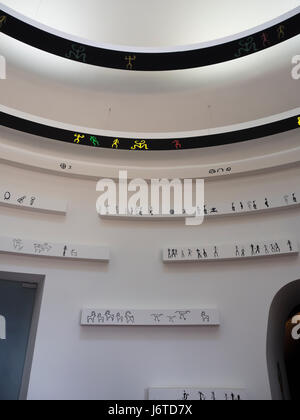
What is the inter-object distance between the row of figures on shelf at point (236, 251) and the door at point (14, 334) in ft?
7.77

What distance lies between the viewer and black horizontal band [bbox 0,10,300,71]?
3975 mm

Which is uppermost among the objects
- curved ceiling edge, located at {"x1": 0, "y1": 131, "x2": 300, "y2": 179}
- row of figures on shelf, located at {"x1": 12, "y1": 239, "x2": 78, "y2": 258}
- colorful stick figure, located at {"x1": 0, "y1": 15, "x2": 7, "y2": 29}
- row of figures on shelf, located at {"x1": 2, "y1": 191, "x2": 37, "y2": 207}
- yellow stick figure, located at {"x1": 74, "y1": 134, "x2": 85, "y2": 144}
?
colorful stick figure, located at {"x1": 0, "y1": 15, "x2": 7, "y2": 29}

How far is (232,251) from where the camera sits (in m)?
4.45

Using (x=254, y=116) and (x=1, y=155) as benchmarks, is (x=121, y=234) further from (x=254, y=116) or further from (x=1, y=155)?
(x=254, y=116)

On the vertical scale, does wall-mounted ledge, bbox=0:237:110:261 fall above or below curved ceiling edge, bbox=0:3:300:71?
below

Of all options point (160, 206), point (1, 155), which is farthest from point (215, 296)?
point (1, 155)

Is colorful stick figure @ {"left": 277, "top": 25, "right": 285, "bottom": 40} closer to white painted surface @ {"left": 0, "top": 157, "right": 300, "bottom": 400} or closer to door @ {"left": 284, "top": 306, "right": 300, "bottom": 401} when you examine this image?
white painted surface @ {"left": 0, "top": 157, "right": 300, "bottom": 400}

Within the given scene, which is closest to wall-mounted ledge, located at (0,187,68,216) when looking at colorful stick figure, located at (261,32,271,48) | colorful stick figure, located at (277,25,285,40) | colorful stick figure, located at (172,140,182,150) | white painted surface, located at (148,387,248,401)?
colorful stick figure, located at (172,140,182,150)

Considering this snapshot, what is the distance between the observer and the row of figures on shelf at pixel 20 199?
4434mm

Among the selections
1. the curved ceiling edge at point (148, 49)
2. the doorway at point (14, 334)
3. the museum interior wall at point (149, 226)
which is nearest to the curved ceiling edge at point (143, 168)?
the museum interior wall at point (149, 226)

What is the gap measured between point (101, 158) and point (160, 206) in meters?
1.14

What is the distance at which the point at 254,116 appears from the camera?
506 cm

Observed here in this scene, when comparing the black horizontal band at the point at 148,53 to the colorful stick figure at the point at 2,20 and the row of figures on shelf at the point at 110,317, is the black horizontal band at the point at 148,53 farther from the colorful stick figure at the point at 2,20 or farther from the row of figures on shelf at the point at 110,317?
the row of figures on shelf at the point at 110,317

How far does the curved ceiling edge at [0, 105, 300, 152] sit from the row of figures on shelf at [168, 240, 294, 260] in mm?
1475
